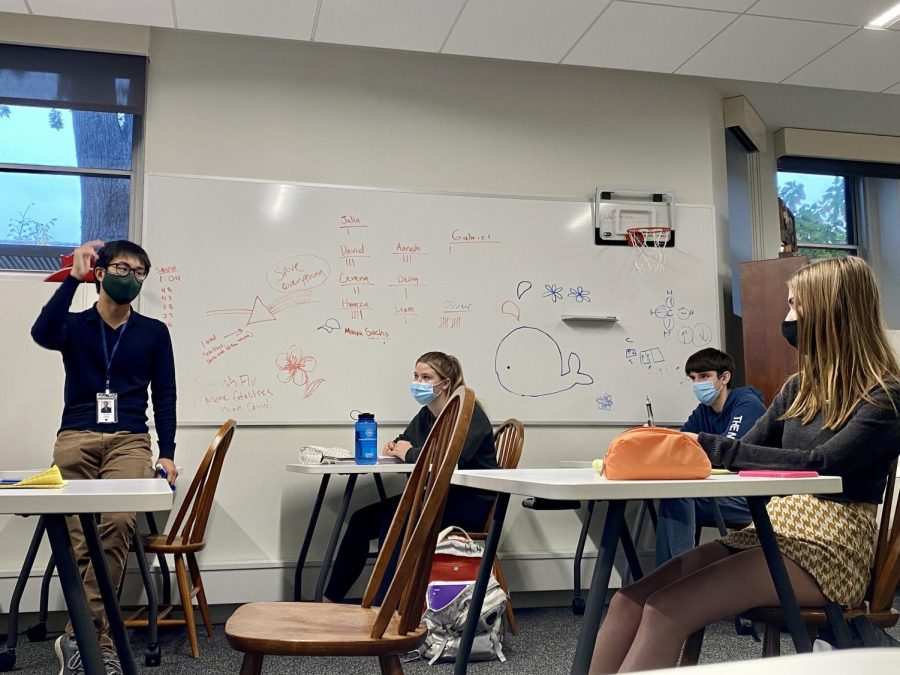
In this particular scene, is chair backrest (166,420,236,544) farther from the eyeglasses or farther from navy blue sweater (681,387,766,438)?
navy blue sweater (681,387,766,438)

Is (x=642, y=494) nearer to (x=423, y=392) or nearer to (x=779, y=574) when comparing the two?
(x=779, y=574)

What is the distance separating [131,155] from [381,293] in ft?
4.11

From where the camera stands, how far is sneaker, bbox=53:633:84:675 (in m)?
2.38

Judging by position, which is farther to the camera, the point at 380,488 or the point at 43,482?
the point at 380,488

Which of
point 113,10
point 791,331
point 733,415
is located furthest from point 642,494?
point 113,10

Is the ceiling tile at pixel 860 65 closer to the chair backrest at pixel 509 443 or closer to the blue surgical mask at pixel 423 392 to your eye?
the chair backrest at pixel 509 443

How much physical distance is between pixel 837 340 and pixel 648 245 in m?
2.49

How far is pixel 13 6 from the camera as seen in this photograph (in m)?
3.10

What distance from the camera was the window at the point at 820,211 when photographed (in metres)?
5.25

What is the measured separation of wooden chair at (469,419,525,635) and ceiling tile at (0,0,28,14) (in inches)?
97.9

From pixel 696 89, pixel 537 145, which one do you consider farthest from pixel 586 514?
pixel 696 89

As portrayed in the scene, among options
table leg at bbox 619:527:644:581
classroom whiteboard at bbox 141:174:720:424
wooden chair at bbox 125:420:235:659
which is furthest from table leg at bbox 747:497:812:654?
classroom whiteboard at bbox 141:174:720:424

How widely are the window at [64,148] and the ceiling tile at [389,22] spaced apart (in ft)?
3.11

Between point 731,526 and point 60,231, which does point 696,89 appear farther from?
point 60,231
